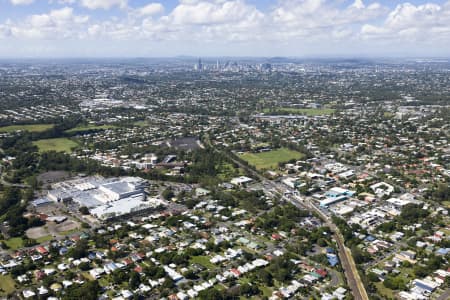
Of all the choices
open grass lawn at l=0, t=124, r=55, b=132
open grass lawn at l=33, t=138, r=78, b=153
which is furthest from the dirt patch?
open grass lawn at l=0, t=124, r=55, b=132

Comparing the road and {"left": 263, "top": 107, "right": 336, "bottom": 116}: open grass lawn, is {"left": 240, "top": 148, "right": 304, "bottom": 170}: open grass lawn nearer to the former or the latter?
the road

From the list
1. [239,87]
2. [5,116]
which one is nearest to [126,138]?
[5,116]

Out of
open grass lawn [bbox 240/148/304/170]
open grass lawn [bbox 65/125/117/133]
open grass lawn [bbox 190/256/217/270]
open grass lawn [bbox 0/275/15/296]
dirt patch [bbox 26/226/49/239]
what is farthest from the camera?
open grass lawn [bbox 65/125/117/133]

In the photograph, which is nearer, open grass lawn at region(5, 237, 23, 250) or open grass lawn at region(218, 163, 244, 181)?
open grass lawn at region(5, 237, 23, 250)

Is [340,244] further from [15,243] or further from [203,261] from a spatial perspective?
[15,243]

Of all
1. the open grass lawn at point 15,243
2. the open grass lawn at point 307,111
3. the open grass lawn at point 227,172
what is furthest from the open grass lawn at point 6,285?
the open grass lawn at point 307,111

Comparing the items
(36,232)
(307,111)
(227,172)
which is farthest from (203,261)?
(307,111)

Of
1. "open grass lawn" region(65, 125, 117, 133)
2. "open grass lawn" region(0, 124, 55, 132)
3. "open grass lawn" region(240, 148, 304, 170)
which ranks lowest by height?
"open grass lawn" region(240, 148, 304, 170)
